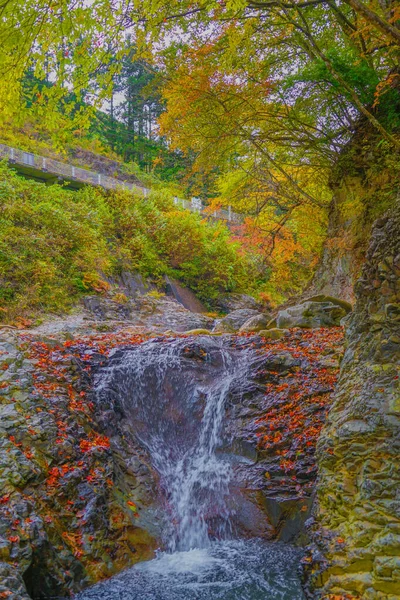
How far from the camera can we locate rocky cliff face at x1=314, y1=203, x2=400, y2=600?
3062 mm

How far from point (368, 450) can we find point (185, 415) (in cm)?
297

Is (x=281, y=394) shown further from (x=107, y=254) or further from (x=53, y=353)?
(x=107, y=254)

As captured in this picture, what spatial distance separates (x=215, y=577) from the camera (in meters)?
3.95

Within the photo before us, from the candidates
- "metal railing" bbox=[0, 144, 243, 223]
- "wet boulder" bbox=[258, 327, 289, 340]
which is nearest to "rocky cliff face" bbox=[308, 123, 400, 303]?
"wet boulder" bbox=[258, 327, 289, 340]

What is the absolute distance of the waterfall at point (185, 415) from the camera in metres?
4.95

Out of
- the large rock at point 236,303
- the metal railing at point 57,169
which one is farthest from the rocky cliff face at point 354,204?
the large rock at point 236,303

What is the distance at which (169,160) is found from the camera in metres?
29.1

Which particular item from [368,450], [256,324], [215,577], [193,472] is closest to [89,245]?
[256,324]

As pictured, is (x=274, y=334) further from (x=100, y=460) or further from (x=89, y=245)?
(x=89, y=245)

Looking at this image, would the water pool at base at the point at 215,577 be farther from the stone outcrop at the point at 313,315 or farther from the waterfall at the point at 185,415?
the stone outcrop at the point at 313,315

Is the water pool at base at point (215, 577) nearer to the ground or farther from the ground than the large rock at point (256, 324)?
nearer to the ground

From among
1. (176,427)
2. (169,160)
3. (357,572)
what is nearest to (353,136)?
(176,427)

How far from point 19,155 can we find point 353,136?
39.9 ft

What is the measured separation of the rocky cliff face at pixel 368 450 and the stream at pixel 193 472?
0.69 meters
